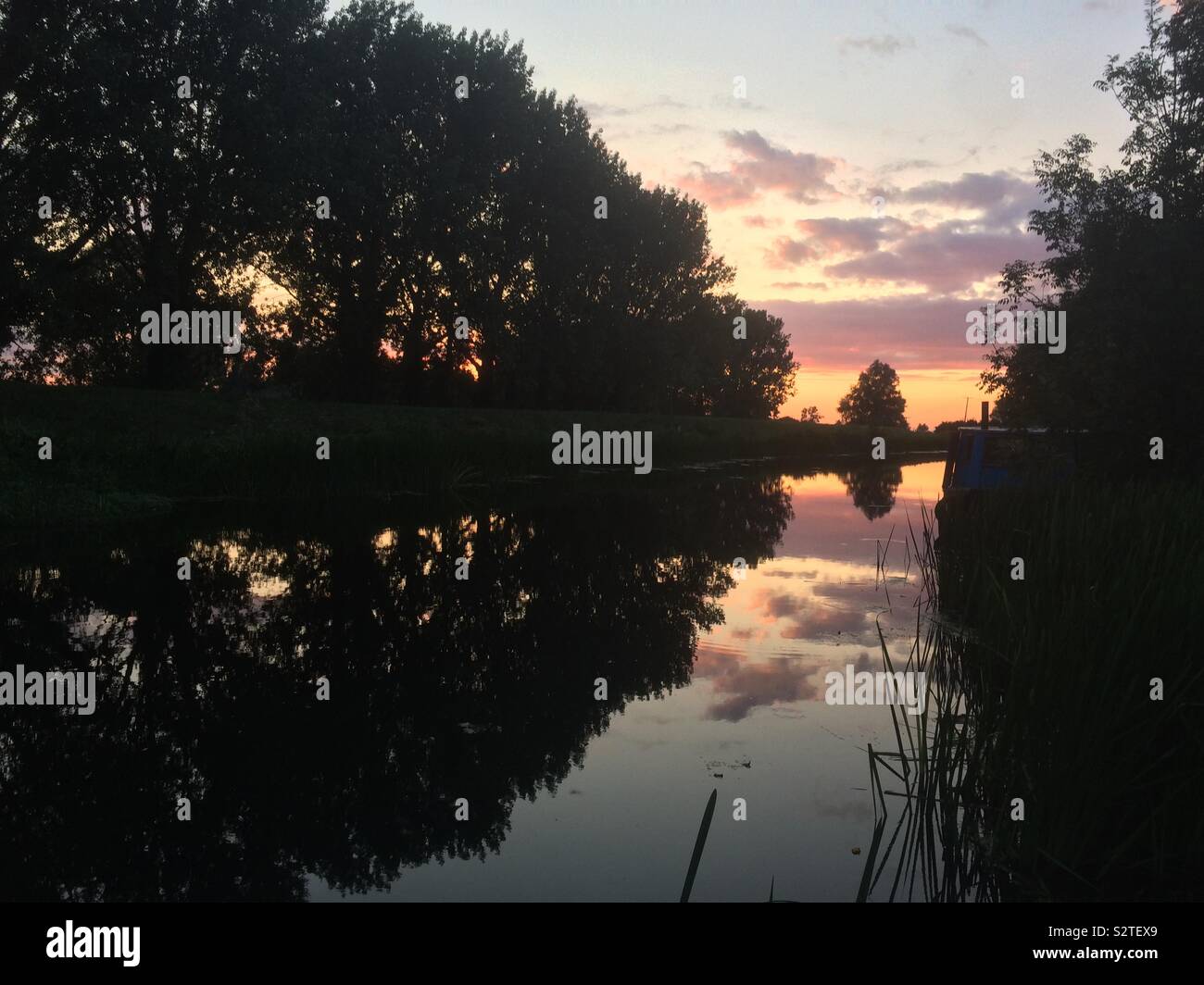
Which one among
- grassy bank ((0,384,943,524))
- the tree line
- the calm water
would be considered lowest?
the calm water

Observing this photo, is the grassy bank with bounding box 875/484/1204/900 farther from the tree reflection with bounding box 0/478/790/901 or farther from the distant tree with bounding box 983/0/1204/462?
the distant tree with bounding box 983/0/1204/462

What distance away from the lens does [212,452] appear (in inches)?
872

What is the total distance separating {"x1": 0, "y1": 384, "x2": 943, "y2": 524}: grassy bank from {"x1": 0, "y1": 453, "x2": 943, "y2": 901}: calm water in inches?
184

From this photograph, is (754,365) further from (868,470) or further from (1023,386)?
(1023,386)

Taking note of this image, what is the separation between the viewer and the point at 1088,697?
15.4 feet

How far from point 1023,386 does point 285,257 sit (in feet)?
103

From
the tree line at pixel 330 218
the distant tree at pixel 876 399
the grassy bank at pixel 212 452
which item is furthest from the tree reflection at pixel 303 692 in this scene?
the distant tree at pixel 876 399

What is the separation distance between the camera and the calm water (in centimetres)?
470

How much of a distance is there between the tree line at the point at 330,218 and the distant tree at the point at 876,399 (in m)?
79.9

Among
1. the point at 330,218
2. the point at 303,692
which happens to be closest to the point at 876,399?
the point at 330,218

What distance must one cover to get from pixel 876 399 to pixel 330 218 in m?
118

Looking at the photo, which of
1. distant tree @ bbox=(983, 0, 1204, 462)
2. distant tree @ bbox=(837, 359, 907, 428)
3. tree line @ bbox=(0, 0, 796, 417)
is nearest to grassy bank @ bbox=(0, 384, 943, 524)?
tree line @ bbox=(0, 0, 796, 417)

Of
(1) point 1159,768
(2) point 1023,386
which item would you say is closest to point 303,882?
(1) point 1159,768

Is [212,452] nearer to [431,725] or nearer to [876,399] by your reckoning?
[431,725]
